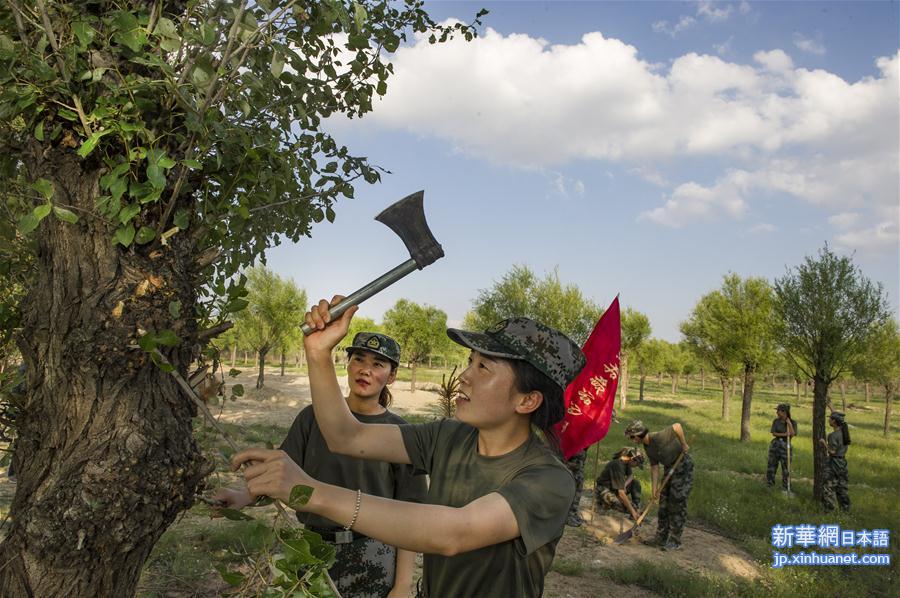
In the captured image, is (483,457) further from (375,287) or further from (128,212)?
(128,212)

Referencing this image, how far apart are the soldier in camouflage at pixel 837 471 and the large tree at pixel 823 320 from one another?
0.47ft

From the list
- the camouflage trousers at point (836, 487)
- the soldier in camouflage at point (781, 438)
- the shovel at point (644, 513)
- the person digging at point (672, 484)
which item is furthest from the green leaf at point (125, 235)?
the soldier in camouflage at point (781, 438)

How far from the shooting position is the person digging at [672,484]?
873 cm

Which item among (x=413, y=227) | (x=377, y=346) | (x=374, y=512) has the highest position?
(x=413, y=227)

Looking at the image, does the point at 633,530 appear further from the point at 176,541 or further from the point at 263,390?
the point at 263,390

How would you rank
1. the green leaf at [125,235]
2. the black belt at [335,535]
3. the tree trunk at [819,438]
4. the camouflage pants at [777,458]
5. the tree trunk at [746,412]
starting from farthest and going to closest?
the tree trunk at [746,412] < the camouflage pants at [777,458] < the tree trunk at [819,438] < the black belt at [335,535] < the green leaf at [125,235]

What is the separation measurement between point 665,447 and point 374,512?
8564 mm

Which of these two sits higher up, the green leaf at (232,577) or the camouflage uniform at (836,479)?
the green leaf at (232,577)

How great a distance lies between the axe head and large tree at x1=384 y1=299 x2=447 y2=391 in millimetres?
35112

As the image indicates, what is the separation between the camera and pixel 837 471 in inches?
447

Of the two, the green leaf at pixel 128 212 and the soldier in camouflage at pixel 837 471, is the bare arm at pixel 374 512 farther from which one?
the soldier in camouflage at pixel 837 471

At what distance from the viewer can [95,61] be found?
5.43 ft

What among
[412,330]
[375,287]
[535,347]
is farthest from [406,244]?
[412,330]

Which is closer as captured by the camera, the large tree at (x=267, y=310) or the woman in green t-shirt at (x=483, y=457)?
the woman in green t-shirt at (x=483, y=457)
